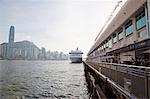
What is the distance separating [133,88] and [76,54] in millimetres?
77234

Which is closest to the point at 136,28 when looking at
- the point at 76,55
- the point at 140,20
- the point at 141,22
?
the point at 140,20

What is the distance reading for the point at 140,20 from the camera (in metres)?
12.3

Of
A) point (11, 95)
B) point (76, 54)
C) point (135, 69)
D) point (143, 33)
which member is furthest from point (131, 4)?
point (76, 54)

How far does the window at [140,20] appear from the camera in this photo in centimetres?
1176

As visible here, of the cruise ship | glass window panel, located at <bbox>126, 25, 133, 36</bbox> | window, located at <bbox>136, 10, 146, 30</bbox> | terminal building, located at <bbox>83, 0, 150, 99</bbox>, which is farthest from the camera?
the cruise ship

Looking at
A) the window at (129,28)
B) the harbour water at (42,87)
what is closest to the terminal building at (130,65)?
the window at (129,28)

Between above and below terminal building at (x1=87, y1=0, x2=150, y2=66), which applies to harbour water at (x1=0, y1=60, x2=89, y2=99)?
below

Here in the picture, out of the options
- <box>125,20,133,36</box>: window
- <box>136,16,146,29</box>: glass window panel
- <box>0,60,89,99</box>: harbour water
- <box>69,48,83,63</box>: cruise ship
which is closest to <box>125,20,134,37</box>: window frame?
<box>125,20,133,36</box>: window

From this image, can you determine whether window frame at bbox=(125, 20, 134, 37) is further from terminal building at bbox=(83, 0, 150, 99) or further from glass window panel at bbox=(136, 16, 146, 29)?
glass window panel at bbox=(136, 16, 146, 29)

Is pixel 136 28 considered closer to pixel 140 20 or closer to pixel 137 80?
pixel 140 20

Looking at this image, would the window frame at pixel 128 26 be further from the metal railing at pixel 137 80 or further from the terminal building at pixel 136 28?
the metal railing at pixel 137 80

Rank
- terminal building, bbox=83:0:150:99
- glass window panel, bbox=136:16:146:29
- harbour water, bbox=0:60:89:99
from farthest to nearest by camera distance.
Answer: harbour water, bbox=0:60:89:99 < glass window panel, bbox=136:16:146:29 < terminal building, bbox=83:0:150:99

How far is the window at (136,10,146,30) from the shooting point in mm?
11762

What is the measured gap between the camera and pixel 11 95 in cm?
1347
